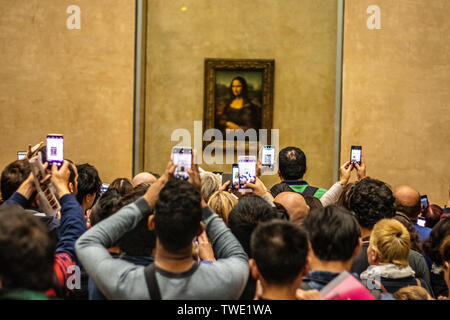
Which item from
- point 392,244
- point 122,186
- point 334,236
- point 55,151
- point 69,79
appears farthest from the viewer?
point 69,79

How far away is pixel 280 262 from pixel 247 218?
A: 2.78 ft

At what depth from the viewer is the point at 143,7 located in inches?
419

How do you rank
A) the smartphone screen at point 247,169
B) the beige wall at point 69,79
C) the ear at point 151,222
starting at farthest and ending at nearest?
the beige wall at point 69,79, the smartphone screen at point 247,169, the ear at point 151,222

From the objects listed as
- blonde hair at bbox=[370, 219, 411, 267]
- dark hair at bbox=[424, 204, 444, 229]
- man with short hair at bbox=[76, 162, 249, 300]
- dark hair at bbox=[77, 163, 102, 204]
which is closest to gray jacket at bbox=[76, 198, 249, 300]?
man with short hair at bbox=[76, 162, 249, 300]

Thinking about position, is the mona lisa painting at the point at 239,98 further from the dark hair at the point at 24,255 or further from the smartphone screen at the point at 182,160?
the dark hair at the point at 24,255

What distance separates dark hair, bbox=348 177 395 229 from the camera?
377 cm

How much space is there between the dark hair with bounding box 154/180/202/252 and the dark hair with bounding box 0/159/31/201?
61.3 inches

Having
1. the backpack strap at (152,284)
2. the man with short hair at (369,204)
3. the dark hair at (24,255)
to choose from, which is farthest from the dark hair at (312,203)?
the dark hair at (24,255)

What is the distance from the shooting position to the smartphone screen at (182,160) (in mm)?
2979

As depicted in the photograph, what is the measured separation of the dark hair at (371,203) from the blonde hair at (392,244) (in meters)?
0.69

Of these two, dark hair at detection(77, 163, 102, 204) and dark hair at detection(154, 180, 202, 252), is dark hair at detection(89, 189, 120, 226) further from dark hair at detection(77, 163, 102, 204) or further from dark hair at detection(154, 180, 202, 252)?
dark hair at detection(77, 163, 102, 204)

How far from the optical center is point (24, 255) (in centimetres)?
190

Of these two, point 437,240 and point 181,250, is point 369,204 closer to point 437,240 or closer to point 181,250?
point 437,240

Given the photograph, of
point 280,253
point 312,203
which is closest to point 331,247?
point 280,253
